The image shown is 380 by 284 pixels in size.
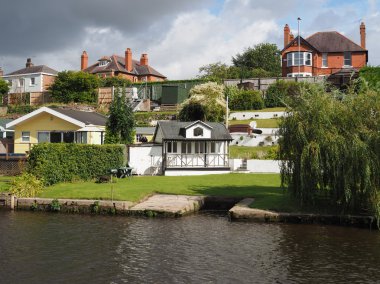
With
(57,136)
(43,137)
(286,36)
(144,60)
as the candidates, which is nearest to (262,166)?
(57,136)

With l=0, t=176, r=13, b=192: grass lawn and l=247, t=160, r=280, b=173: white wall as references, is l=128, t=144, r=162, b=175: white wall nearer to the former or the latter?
l=247, t=160, r=280, b=173: white wall

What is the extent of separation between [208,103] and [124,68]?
3750cm

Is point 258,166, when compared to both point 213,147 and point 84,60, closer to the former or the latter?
point 213,147

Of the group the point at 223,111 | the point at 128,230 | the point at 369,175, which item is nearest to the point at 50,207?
the point at 128,230

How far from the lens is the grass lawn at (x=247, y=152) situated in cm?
4188

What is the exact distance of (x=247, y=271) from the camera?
49.3ft

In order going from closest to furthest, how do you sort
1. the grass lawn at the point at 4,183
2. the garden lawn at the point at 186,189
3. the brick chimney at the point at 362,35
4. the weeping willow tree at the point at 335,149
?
the weeping willow tree at the point at 335,149 → the garden lawn at the point at 186,189 → the grass lawn at the point at 4,183 → the brick chimney at the point at 362,35

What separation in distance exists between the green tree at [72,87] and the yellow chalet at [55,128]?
2483 cm

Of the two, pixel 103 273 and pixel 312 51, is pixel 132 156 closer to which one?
pixel 103 273

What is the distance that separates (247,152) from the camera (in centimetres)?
4334

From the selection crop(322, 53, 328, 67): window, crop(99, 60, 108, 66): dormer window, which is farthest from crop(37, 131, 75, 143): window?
crop(99, 60, 108, 66): dormer window

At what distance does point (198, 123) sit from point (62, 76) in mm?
33812

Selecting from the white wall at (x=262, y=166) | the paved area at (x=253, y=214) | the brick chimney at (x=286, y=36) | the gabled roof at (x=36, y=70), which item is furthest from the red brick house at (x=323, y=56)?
the paved area at (x=253, y=214)

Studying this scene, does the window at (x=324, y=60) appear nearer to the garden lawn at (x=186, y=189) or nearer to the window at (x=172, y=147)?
the window at (x=172, y=147)
